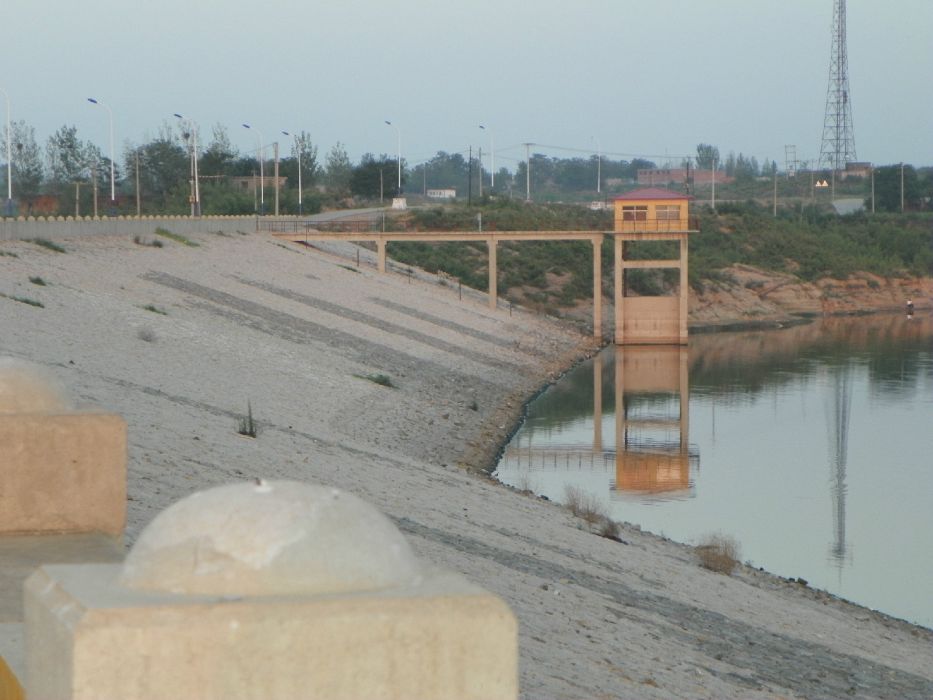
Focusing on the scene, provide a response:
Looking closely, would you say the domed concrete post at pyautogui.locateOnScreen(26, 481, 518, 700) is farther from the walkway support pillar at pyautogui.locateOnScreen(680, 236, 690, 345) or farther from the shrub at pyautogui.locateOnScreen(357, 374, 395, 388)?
the walkway support pillar at pyautogui.locateOnScreen(680, 236, 690, 345)

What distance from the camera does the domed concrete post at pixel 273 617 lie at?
4039mm

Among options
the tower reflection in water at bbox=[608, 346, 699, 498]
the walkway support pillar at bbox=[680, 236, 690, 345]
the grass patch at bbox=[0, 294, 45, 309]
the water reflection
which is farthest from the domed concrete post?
the walkway support pillar at bbox=[680, 236, 690, 345]

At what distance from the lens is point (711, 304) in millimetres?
75125

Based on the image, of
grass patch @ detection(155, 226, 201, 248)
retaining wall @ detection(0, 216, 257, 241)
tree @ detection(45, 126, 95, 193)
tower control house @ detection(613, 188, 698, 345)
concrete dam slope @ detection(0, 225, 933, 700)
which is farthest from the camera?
tree @ detection(45, 126, 95, 193)

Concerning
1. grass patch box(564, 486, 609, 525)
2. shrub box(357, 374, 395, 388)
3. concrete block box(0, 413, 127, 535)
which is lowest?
grass patch box(564, 486, 609, 525)

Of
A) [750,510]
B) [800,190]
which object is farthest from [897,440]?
[800,190]

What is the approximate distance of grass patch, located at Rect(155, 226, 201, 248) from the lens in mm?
54656

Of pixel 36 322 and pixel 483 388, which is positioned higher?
pixel 36 322

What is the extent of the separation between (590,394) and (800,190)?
143051 mm

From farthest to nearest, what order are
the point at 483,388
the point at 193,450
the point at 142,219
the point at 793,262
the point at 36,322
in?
the point at 793,262 < the point at 142,219 < the point at 483,388 < the point at 36,322 < the point at 193,450

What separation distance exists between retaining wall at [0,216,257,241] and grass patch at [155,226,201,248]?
0.75 ft

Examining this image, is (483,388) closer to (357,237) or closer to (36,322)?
(36,322)

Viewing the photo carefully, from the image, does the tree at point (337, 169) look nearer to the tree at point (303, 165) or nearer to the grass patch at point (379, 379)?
the tree at point (303, 165)

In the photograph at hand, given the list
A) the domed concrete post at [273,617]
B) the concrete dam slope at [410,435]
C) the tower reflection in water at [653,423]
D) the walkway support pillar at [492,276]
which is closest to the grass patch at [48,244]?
the concrete dam slope at [410,435]
